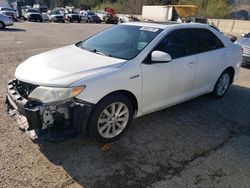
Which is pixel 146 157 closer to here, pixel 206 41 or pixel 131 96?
pixel 131 96

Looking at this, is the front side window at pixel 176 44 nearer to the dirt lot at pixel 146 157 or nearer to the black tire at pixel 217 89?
the dirt lot at pixel 146 157

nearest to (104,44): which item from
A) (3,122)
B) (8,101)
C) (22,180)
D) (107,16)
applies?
(8,101)

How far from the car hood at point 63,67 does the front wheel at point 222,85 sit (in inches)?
105

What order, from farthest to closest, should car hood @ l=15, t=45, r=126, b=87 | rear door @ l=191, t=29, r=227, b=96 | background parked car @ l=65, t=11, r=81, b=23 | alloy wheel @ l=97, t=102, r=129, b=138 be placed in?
background parked car @ l=65, t=11, r=81, b=23
rear door @ l=191, t=29, r=227, b=96
alloy wheel @ l=97, t=102, r=129, b=138
car hood @ l=15, t=45, r=126, b=87

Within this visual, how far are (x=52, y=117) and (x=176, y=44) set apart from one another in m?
2.34

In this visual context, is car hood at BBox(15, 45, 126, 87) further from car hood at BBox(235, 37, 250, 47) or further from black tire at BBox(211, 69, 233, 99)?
car hood at BBox(235, 37, 250, 47)

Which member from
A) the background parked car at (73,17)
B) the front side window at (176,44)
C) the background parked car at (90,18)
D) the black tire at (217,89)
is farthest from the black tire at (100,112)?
the background parked car at (90,18)

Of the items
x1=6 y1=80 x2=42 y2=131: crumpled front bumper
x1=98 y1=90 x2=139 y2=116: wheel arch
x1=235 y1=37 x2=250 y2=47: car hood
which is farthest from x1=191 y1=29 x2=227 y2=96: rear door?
x1=235 y1=37 x2=250 y2=47: car hood

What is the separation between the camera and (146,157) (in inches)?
135

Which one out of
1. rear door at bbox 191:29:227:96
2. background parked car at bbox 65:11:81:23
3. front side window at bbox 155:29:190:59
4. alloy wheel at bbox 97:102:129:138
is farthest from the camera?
background parked car at bbox 65:11:81:23

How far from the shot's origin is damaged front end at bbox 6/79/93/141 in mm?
3088

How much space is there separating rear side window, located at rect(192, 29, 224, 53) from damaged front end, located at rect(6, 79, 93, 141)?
254 cm

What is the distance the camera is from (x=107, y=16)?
42594mm

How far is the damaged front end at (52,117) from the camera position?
10.1 feet
